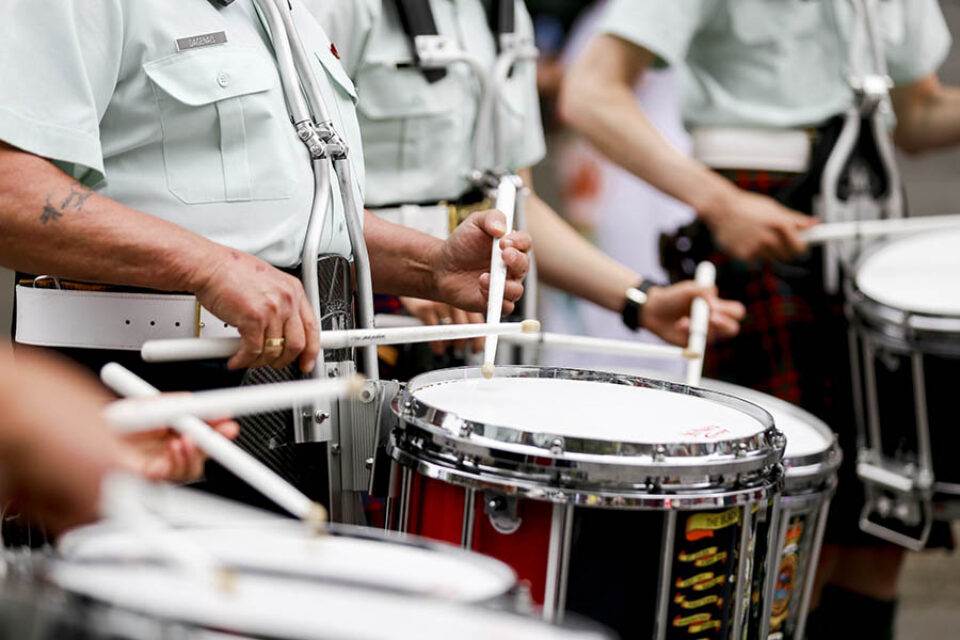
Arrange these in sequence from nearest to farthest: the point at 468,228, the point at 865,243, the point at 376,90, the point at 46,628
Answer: the point at 46,628
the point at 468,228
the point at 376,90
the point at 865,243

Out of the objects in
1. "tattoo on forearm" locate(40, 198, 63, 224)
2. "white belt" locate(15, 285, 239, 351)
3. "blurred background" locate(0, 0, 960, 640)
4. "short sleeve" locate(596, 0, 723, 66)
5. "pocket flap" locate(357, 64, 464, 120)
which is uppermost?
"short sleeve" locate(596, 0, 723, 66)

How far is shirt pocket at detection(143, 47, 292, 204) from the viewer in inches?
66.4

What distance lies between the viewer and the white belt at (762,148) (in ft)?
10.3

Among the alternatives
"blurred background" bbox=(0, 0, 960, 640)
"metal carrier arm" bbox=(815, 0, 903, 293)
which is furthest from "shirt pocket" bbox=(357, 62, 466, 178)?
"blurred background" bbox=(0, 0, 960, 640)

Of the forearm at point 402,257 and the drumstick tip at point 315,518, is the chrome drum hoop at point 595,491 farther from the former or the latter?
the forearm at point 402,257

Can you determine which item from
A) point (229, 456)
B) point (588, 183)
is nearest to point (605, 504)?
point (229, 456)

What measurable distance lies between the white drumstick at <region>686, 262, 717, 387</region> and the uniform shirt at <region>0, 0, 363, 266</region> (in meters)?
0.88

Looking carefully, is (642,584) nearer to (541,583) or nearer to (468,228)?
(541,583)

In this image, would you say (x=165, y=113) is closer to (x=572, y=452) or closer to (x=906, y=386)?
(x=572, y=452)

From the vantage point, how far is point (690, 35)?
10.3 feet

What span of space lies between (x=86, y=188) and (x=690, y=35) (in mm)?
1880

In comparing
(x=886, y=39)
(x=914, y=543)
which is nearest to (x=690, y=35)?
(x=886, y=39)

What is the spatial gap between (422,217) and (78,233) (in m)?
0.98

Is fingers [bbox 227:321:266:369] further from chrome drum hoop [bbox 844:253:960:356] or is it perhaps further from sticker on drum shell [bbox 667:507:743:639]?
chrome drum hoop [bbox 844:253:960:356]
